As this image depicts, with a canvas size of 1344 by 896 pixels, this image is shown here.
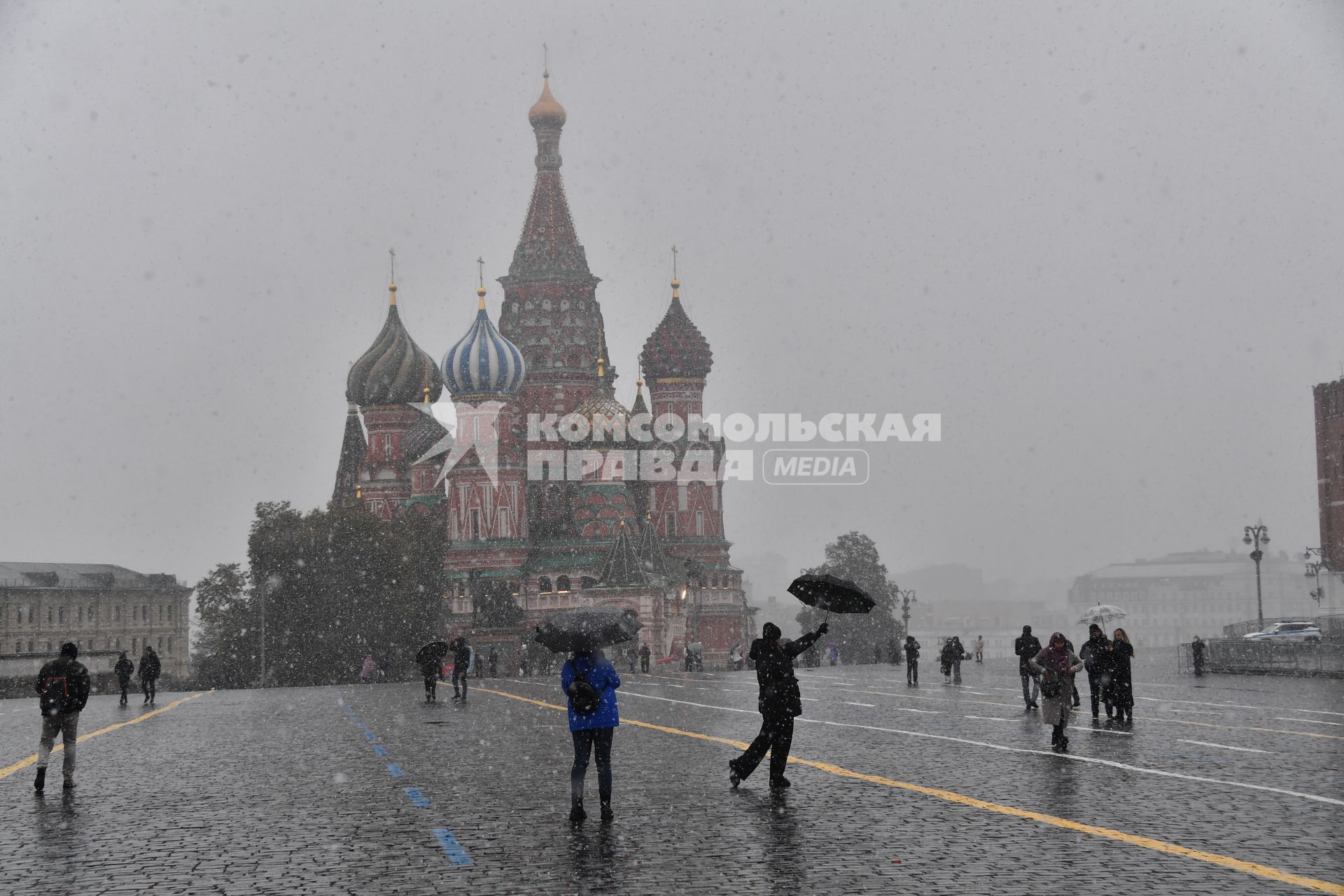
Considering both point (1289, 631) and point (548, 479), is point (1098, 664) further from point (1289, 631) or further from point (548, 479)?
point (548, 479)

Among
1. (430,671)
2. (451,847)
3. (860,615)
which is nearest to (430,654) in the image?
(430,671)

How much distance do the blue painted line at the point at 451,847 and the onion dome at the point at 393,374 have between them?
8635cm

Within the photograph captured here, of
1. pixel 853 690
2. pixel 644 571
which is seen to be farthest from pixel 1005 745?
pixel 644 571

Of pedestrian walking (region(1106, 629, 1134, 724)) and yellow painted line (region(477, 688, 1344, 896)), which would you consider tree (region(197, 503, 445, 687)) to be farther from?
yellow painted line (region(477, 688, 1344, 896))

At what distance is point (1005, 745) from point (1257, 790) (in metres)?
5.01

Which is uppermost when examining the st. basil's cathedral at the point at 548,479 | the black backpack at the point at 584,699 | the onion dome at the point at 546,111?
the onion dome at the point at 546,111

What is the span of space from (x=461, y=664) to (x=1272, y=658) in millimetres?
20221

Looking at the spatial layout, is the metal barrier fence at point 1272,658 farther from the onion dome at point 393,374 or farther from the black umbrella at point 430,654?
the onion dome at point 393,374

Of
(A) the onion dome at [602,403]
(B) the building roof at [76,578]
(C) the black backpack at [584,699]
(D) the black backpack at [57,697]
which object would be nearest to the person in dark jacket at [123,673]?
(D) the black backpack at [57,697]

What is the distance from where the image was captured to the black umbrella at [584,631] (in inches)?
497

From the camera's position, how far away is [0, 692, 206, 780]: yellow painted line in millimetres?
17422

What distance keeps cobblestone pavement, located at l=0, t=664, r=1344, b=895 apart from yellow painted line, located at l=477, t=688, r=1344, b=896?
0.03 metres

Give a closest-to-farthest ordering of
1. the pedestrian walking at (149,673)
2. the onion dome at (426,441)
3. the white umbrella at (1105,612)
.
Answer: the pedestrian walking at (149,673), the white umbrella at (1105,612), the onion dome at (426,441)

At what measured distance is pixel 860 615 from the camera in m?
104
